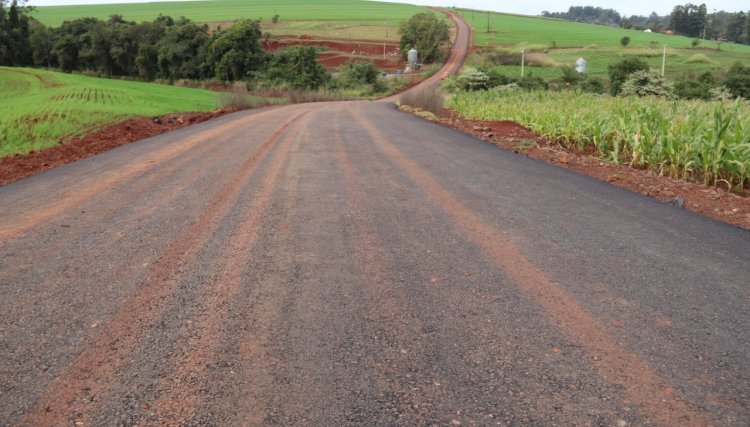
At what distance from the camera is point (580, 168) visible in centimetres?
1061

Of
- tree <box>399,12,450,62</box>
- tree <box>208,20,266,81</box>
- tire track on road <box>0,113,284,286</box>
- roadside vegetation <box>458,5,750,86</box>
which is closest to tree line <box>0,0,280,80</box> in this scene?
tree <box>208,20,266,81</box>

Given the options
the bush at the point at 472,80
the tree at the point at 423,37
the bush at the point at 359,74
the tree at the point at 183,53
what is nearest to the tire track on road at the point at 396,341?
the bush at the point at 472,80

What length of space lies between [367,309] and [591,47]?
11113 cm

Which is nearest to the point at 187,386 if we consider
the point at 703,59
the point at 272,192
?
the point at 272,192

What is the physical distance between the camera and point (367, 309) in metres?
4.04

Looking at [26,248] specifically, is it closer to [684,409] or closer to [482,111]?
[684,409]

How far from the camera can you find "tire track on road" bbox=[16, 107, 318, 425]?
289cm

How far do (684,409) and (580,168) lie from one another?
325 inches

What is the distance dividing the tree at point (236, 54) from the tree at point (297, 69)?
6.71 ft

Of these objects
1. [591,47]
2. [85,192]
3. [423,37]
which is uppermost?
[423,37]

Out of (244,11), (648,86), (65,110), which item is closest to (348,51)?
(244,11)

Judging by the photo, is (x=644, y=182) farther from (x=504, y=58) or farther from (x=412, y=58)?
(x=504, y=58)

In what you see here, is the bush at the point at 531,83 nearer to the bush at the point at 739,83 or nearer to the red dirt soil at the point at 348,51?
the bush at the point at 739,83

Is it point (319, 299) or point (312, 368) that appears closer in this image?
point (312, 368)
